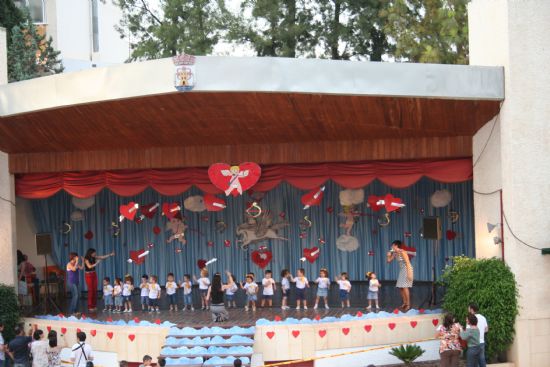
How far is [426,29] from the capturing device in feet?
81.9

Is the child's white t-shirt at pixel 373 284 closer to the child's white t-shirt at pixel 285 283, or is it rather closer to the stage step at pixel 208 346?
the child's white t-shirt at pixel 285 283

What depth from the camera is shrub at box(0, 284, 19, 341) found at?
1612cm

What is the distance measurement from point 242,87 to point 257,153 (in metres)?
3.24

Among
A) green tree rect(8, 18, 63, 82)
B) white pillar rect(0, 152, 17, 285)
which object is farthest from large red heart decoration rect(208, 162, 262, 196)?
green tree rect(8, 18, 63, 82)

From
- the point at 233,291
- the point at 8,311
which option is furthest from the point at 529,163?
the point at 8,311

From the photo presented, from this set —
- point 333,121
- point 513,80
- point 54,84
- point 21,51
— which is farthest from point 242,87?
point 21,51

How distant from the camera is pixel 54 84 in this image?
14680 millimetres

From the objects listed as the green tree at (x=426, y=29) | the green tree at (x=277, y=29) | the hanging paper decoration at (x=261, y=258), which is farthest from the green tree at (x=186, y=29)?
the hanging paper decoration at (x=261, y=258)

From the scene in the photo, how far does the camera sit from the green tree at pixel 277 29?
2839 centimetres

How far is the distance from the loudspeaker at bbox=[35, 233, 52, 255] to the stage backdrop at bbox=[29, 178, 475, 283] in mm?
3218

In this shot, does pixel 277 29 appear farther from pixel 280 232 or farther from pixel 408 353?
pixel 408 353

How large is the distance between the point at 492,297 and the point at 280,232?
7.75 m

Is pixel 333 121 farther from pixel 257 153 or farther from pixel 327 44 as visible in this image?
pixel 327 44

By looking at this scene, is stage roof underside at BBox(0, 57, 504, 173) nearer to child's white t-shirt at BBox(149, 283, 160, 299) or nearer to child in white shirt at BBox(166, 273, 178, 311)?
child in white shirt at BBox(166, 273, 178, 311)
